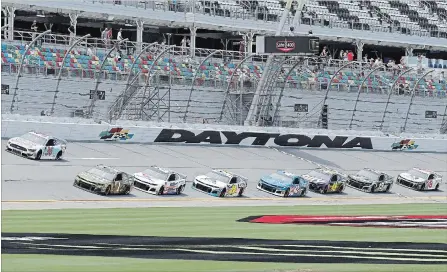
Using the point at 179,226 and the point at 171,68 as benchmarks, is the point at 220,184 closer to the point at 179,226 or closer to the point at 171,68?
the point at 179,226

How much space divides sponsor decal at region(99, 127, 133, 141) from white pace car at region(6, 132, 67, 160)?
Answer: 4836 mm

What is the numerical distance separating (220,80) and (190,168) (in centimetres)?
1077

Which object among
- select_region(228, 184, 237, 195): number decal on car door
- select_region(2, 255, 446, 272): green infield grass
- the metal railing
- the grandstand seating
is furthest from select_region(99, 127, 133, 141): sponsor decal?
select_region(2, 255, 446, 272): green infield grass

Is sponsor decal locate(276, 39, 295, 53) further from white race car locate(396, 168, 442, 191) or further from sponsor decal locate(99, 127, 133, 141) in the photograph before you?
sponsor decal locate(99, 127, 133, 141)

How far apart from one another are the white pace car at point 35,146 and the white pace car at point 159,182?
408cm

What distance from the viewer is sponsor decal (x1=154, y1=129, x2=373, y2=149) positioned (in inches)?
1991

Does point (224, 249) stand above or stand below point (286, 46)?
below

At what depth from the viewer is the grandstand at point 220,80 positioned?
50125mm

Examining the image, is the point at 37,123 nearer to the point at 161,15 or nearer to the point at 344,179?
the point at 344,179

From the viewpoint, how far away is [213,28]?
223ft

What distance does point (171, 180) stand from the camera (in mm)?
40406

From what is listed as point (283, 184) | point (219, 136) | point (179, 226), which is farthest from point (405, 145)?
point (179, 226)

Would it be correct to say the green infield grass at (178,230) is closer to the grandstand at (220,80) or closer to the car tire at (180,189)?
the car tire at (180,189)

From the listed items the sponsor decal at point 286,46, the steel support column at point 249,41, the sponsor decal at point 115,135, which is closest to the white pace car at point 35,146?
the sponsor decal at point 115,135
